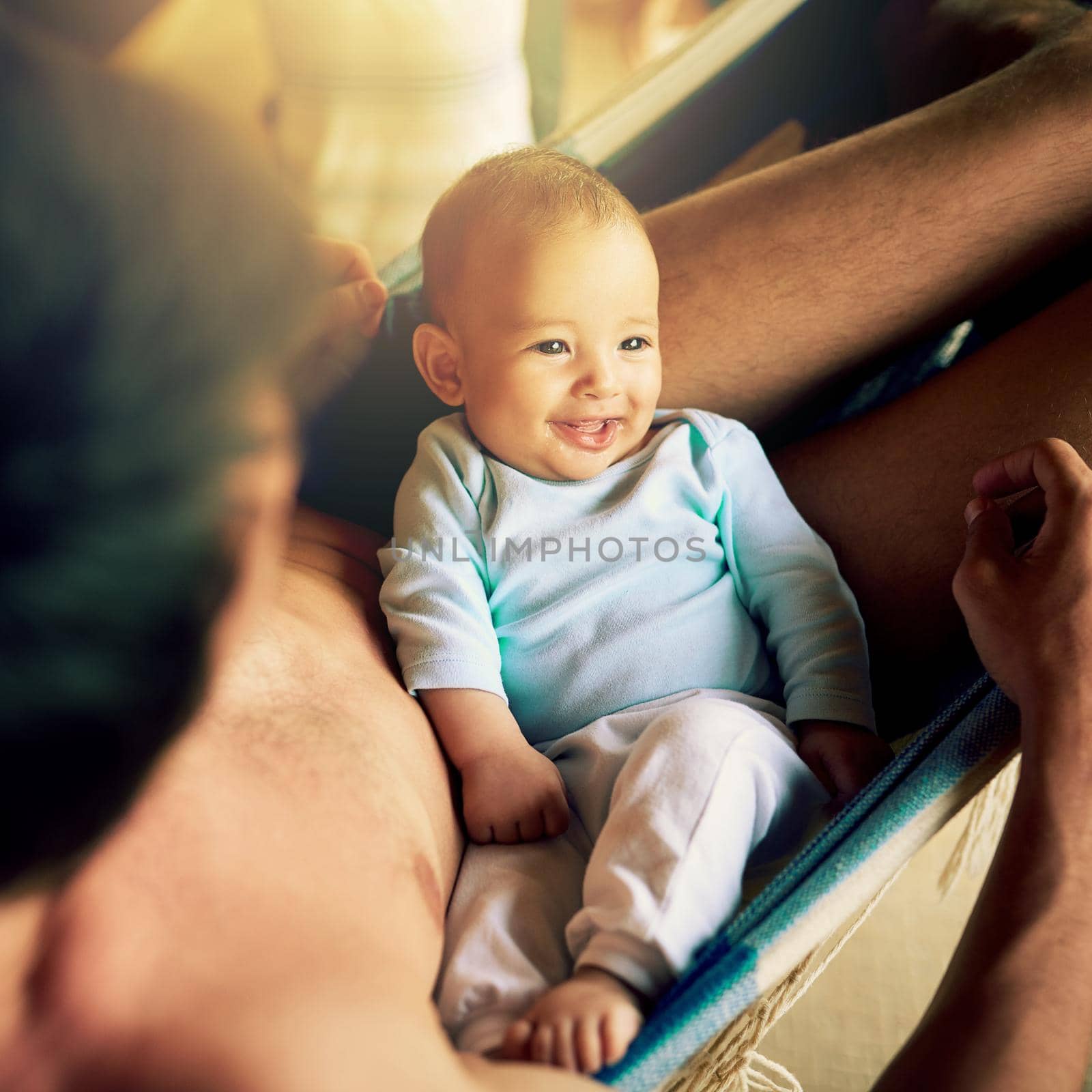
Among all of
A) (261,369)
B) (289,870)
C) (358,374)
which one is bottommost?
(289,870)

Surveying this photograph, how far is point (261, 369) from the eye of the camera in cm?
26

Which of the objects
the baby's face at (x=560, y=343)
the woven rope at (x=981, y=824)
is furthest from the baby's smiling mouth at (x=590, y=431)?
the woven rope at (x=981, y=824)

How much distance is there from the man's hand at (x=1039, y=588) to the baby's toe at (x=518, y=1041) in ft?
1.27

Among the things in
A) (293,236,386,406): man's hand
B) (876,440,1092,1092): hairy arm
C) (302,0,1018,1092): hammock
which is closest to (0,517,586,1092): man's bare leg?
(302,0,1018,1092): hammock

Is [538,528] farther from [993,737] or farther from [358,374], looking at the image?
Answer: [993,737]

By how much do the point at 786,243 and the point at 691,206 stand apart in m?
0.13

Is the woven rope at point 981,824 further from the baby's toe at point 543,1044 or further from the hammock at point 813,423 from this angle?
the baby's toe at point 543,1044

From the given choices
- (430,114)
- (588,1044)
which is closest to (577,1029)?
(588,1044)

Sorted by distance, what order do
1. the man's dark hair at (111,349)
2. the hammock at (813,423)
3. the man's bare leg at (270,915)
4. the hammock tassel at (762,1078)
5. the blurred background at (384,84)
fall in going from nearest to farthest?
1. the man's dark hair at (111,349)
2. the man's bare leg at (270,915)
3. the hammock at (813,423)
4. the hammock tassel at (762,1078)
5. the blurred background at (384,84)

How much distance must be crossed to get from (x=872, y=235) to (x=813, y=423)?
21 cm

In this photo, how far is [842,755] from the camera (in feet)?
2.46

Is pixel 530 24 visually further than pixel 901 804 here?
Yes

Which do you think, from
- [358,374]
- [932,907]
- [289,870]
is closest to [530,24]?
[358,374]

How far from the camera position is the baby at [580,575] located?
2.31 feet
